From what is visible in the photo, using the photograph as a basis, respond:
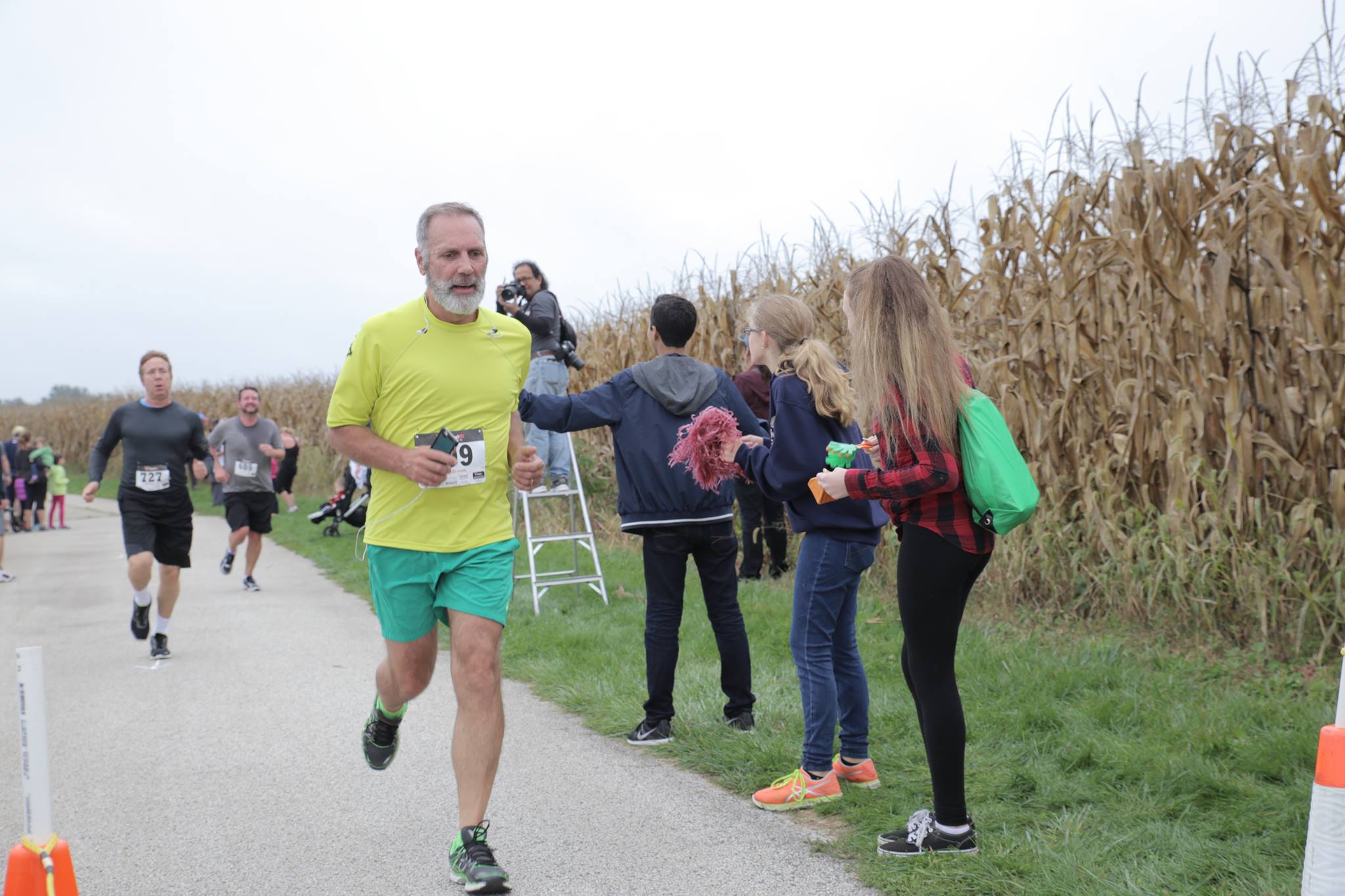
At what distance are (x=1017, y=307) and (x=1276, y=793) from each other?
4.16 m

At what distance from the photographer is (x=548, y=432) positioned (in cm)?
991

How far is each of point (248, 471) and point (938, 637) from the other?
10.2m

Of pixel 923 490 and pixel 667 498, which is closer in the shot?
pixel 923 490

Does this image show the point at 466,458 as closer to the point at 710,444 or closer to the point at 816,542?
the point at 710,444

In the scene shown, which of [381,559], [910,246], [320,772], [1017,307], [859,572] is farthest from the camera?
[910,246]

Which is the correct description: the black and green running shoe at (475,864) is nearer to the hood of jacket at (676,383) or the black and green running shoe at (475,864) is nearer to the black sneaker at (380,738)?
the black sneaker at (380,738)

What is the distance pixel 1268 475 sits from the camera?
618 centimetres

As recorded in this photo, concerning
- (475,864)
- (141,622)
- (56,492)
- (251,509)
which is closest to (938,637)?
(475,864)

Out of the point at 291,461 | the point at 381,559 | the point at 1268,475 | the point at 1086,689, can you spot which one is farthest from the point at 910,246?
the point at 291,461

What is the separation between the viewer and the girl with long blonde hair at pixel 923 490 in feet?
12.5

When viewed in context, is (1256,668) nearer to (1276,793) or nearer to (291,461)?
(1276,793)

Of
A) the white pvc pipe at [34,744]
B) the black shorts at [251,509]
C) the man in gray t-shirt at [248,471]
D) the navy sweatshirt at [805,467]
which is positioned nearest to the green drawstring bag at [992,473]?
the navy sweatshirt at [805,467]

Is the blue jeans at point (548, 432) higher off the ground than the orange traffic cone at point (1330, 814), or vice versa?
the blue jeans at point (548, 432)

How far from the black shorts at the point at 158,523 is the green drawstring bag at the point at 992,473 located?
22.2 feet
